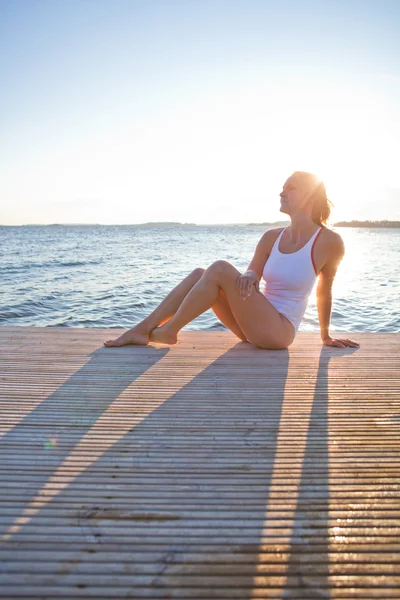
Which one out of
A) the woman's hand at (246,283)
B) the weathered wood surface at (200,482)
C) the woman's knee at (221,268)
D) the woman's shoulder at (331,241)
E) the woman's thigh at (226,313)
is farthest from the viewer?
the woman's thigh at (226,313)

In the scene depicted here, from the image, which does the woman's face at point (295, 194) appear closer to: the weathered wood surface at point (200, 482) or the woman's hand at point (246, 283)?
the woman's hand at point (246, 283)

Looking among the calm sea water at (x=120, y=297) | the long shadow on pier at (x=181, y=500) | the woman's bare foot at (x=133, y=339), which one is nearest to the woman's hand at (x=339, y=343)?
the long shadow on pier at (x=181, y=500)

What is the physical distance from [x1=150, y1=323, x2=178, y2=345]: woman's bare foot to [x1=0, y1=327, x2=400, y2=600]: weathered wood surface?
1.72 ft

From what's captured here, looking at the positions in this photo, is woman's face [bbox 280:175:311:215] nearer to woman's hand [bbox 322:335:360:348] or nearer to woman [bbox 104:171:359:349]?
woman [bbox 104:171:359:349]

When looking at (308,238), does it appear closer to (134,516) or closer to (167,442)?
(167,442)

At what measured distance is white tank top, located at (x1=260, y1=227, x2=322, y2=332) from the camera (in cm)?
324

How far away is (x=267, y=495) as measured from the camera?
5.14 ft

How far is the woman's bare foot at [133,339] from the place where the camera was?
3516mm

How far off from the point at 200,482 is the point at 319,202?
2337 mm

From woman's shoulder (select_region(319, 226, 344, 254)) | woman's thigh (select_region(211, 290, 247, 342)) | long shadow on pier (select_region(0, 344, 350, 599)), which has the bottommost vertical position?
long shadow on pier (select_region(0, 344, 350, 599))

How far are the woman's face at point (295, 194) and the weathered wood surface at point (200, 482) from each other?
118 cm

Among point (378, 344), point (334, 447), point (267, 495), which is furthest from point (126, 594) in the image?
point (378, 344)

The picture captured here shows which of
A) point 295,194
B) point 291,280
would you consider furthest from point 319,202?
point 291,280

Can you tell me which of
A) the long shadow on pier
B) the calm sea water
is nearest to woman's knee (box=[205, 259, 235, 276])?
the long shadow on pier
